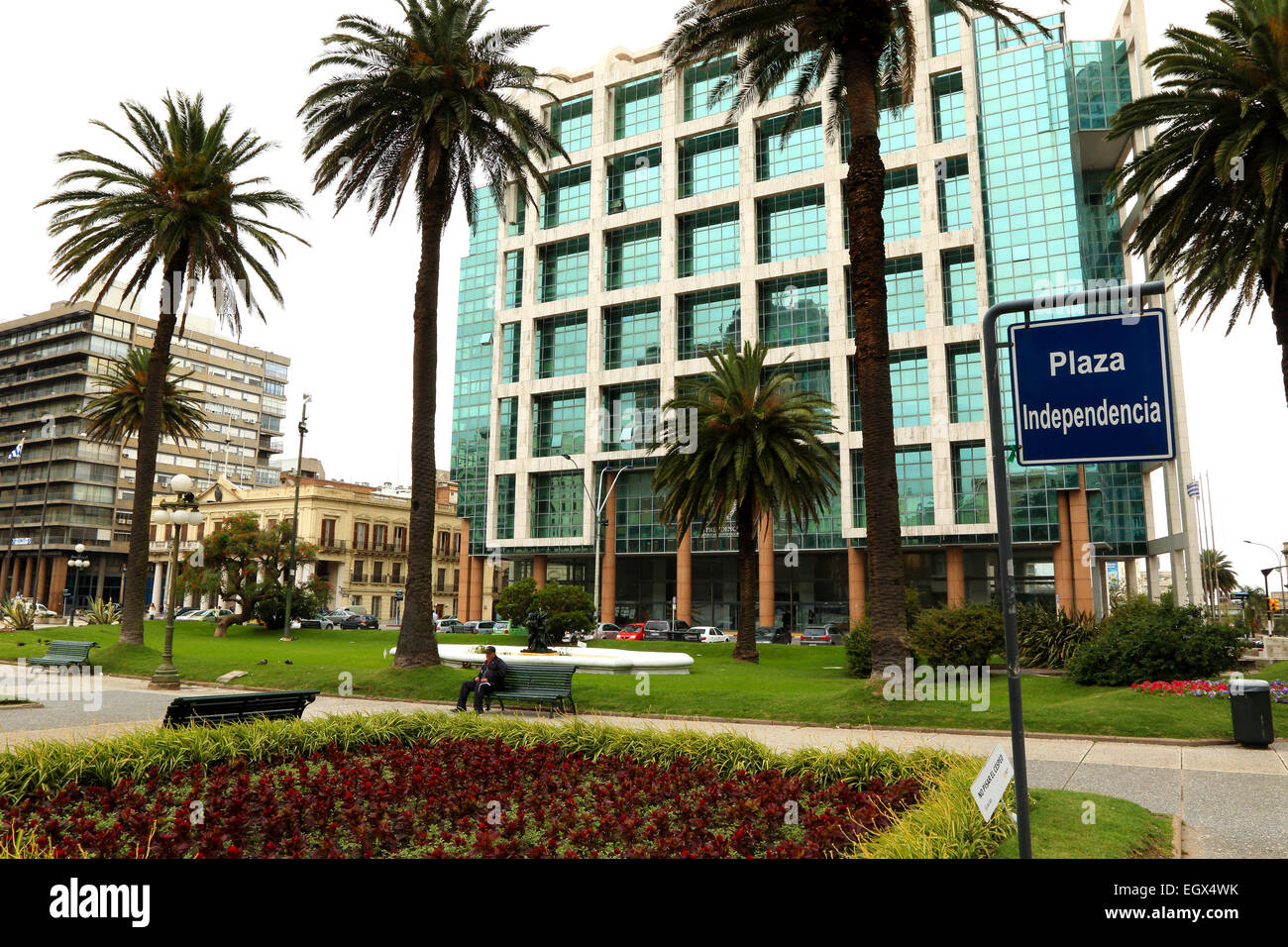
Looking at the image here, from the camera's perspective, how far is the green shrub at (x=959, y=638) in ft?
77.9

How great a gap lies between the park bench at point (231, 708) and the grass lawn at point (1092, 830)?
1004 cm

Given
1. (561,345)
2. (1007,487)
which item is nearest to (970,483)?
(561,345)

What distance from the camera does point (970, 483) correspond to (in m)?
54.8

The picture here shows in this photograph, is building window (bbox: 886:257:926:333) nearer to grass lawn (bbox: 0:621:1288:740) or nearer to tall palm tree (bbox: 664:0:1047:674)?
grass lawn (bbox: 0:621:1288:740)

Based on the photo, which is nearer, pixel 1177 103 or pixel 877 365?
pixel 877 365

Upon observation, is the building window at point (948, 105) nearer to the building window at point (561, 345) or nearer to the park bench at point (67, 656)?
the building window at point (561, 345)

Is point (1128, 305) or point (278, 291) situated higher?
point (278, 291)

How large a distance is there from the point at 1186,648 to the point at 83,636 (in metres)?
42.7

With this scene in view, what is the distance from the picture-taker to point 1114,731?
603 inches

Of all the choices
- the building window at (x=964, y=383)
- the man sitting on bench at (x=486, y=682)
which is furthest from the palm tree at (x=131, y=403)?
the building window at (x=964, y=383)

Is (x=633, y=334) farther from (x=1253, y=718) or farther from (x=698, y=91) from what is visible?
(x=1253, y=718)
